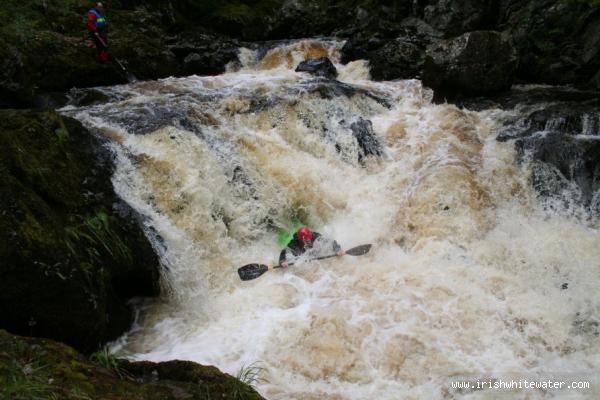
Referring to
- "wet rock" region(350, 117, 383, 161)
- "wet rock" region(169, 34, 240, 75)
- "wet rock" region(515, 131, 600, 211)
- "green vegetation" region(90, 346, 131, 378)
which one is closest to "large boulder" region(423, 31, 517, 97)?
"wet rock" region(350, 117, 383, 161)

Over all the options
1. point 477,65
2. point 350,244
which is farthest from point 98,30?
point 477,65

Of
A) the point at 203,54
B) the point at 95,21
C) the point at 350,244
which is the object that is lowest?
the point at 350,244

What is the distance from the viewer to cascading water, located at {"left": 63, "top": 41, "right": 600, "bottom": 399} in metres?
4.59

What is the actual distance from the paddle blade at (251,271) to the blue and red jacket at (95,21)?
838 centimetres

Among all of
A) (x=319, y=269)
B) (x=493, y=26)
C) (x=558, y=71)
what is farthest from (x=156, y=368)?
(x=493, y=26)

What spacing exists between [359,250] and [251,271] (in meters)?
1.59

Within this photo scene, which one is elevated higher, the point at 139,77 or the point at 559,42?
the point at 559,42

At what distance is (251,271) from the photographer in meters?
6.11

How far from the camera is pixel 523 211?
7.11 meters

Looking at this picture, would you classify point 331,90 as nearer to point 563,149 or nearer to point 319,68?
point 319,68

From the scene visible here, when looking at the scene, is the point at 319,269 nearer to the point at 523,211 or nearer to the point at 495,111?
the point at 523,211

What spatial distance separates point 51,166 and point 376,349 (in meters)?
4.08

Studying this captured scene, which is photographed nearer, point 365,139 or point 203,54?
point 365,139

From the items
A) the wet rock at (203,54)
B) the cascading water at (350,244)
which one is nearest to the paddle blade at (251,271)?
the cascading water at (350,244)
